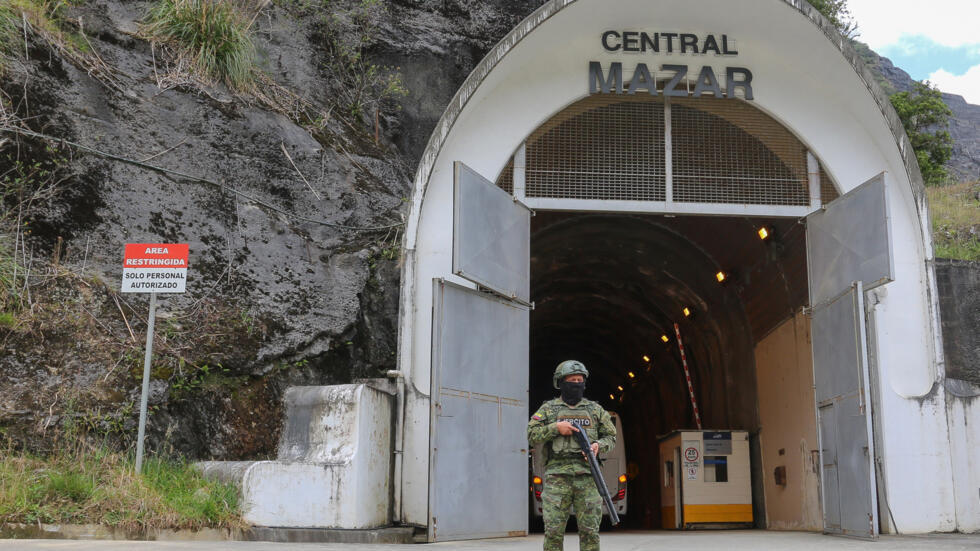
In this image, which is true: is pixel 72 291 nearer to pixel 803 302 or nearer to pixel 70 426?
pixel 70 426

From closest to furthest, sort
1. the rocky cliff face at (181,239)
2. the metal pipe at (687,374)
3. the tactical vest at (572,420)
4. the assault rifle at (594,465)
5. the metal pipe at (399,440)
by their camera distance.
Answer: the assault rifle at (594,465) < the tactical vest at (572,420) < the rocky cliff face at (181,239) < the metal pipe at (399,440) < the metal pipe at (687,374)

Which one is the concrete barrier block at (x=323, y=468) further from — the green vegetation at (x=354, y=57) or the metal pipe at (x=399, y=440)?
the green vegetation at (x=354, y=57)

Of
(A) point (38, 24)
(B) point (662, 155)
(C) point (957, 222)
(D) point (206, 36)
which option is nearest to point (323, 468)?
(B) point (662, 155)

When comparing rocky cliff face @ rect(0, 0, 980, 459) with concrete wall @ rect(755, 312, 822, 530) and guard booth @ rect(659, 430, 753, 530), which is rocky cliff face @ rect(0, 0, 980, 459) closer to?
concrete wall @ rect(755, 312, 822, 530)

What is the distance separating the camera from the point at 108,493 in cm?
817

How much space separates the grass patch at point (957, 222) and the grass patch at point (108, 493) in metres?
11.6

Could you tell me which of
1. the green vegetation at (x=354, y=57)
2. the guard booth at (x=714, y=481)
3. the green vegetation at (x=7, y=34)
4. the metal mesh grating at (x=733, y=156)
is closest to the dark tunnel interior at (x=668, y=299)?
the guard booth at (x=714, y=481)

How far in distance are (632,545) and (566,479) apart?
3218 millimetres

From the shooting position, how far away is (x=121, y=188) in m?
11.0

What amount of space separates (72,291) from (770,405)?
10698 mm

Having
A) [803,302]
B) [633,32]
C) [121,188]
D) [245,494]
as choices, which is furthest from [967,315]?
[121,188]

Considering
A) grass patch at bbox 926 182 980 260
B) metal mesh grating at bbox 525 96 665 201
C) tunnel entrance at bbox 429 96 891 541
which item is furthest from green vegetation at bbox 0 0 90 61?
grass patch at bbox 926 182 980 260

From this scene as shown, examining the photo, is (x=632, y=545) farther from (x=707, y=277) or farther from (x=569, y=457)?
(x=707, y=277)

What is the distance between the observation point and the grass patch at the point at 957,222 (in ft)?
51.9
